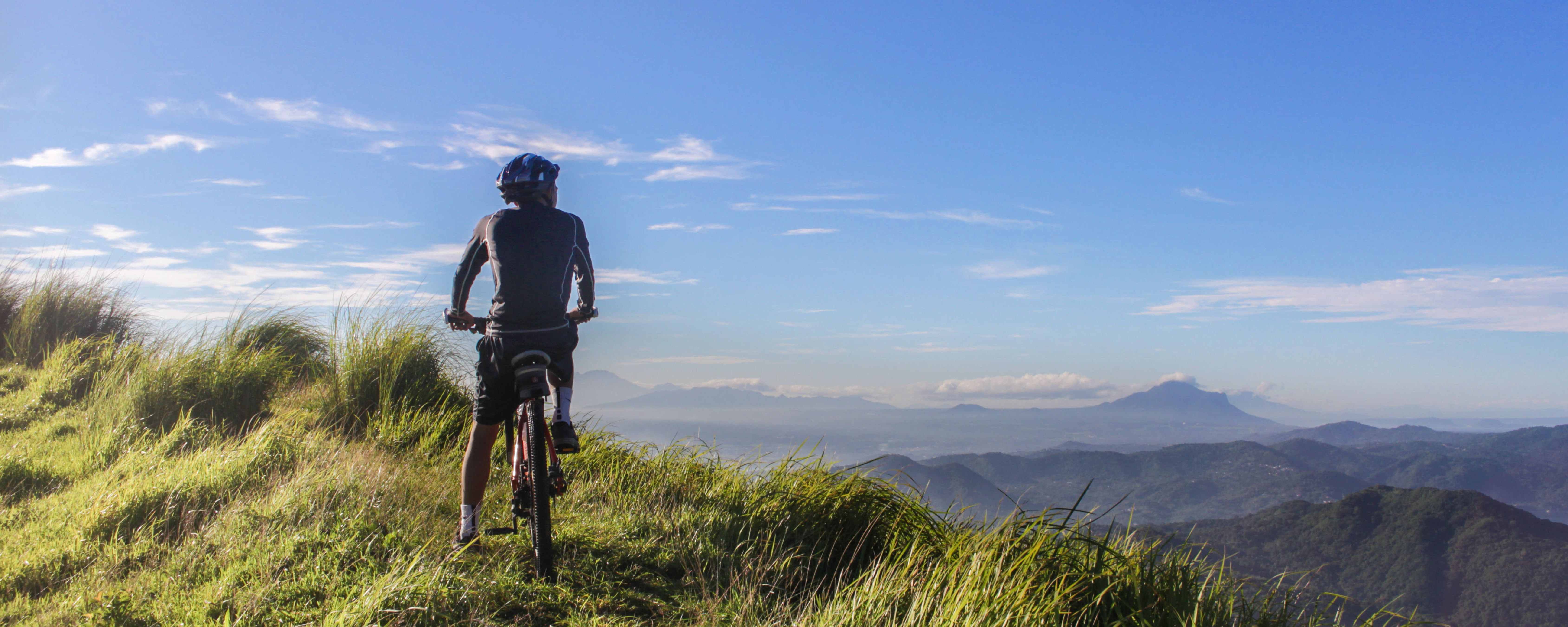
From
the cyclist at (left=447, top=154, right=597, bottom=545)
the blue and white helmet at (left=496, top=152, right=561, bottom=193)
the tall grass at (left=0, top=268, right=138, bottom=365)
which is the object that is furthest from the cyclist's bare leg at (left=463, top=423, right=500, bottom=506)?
the tall grass at (left=0, top=268, right=138, bottom=365)

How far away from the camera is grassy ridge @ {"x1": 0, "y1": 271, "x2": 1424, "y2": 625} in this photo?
10.5ft

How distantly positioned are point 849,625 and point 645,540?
1787mm

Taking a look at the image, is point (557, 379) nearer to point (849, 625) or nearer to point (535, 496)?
point (535, 496)

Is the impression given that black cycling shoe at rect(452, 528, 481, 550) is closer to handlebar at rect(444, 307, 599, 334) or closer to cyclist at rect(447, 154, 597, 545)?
cyclist at rect(447, 154, 597, 545)

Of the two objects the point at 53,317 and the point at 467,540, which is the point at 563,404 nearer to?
the point at 467,540

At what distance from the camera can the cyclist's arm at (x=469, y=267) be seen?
4.07 metres

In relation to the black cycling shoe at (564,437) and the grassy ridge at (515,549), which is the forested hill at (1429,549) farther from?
the black cycling shoe at (564,437)

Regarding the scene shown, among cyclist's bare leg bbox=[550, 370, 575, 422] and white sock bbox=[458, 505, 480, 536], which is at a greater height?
cyclist's bare leg bbox=[550, 370, 575, 422]

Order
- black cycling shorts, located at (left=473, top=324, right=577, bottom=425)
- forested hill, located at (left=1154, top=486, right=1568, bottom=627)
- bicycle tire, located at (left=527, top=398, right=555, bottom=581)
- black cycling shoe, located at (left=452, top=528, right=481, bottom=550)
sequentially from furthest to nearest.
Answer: forested hill, located at (left=1154, top=486, right=1568, bottom=627) < black cycling shoe, located at (left=452, top=528, right=481, bottom=550) < black cycling shorts, located at (left=473, top=324, right=577, bottom=425) < bicycle tire, located at (left=527, top=398, right=555, bottom=581)

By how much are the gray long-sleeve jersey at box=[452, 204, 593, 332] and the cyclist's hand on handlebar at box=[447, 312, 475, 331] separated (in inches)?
8.7

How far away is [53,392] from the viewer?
28.0 ft

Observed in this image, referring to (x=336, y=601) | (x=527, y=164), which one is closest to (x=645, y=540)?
(x=336, y=601)

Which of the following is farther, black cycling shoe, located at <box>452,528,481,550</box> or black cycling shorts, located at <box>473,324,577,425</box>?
black cycling shoe, located at <box>452,528,481,550</box>

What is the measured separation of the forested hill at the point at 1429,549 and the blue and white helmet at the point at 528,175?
135m
